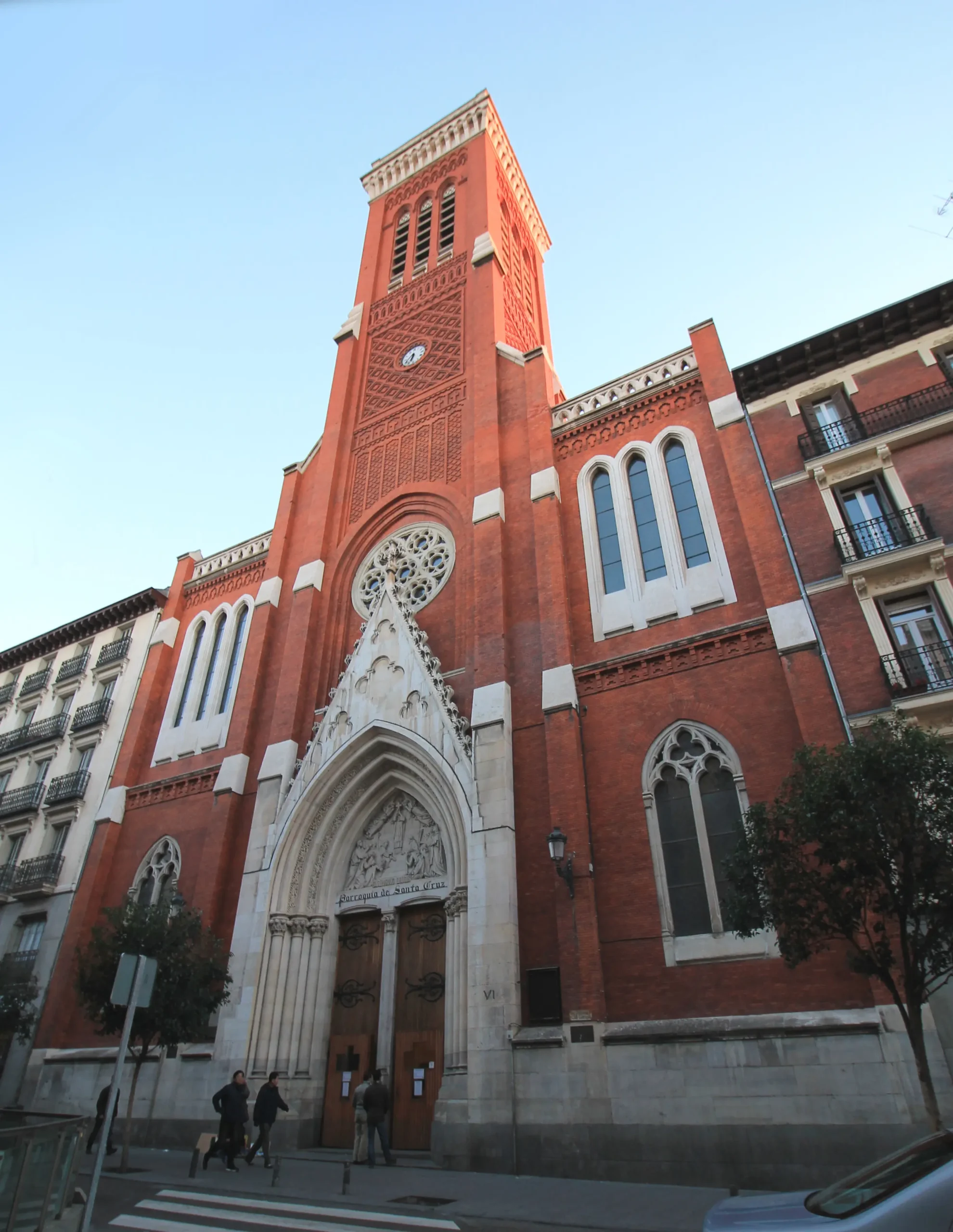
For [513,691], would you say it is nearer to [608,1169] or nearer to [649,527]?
[649,527]

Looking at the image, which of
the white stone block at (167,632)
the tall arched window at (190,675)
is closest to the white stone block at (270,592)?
the tall arched window at (190,675)

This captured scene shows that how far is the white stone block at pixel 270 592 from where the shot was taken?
23516 millimetres

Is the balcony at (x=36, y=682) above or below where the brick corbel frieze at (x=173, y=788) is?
above

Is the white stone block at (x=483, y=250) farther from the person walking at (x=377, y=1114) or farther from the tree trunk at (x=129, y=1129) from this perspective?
the tree trunk at (x=129, y=1129)

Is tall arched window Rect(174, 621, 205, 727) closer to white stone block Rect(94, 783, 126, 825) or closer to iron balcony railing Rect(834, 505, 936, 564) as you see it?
white stone block Rect(94, 783, 126, 825)

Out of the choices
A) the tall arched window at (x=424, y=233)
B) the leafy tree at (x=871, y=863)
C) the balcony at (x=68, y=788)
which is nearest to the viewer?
the leafy tree at (x=871, y=863)

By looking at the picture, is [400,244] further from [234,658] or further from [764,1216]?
[764,1216]

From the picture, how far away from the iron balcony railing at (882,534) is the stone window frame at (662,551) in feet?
7.70

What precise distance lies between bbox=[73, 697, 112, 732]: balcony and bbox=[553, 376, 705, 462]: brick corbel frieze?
1723 cm

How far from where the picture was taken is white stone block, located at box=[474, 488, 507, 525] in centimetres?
2028

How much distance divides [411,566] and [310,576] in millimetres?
3093

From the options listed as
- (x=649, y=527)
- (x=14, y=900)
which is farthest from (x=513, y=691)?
(x=14, y=900)

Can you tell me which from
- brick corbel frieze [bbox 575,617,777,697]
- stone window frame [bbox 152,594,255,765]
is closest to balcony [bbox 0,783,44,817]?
stone window frame [bbox 152,594,255,765]

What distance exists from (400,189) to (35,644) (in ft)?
82.1
